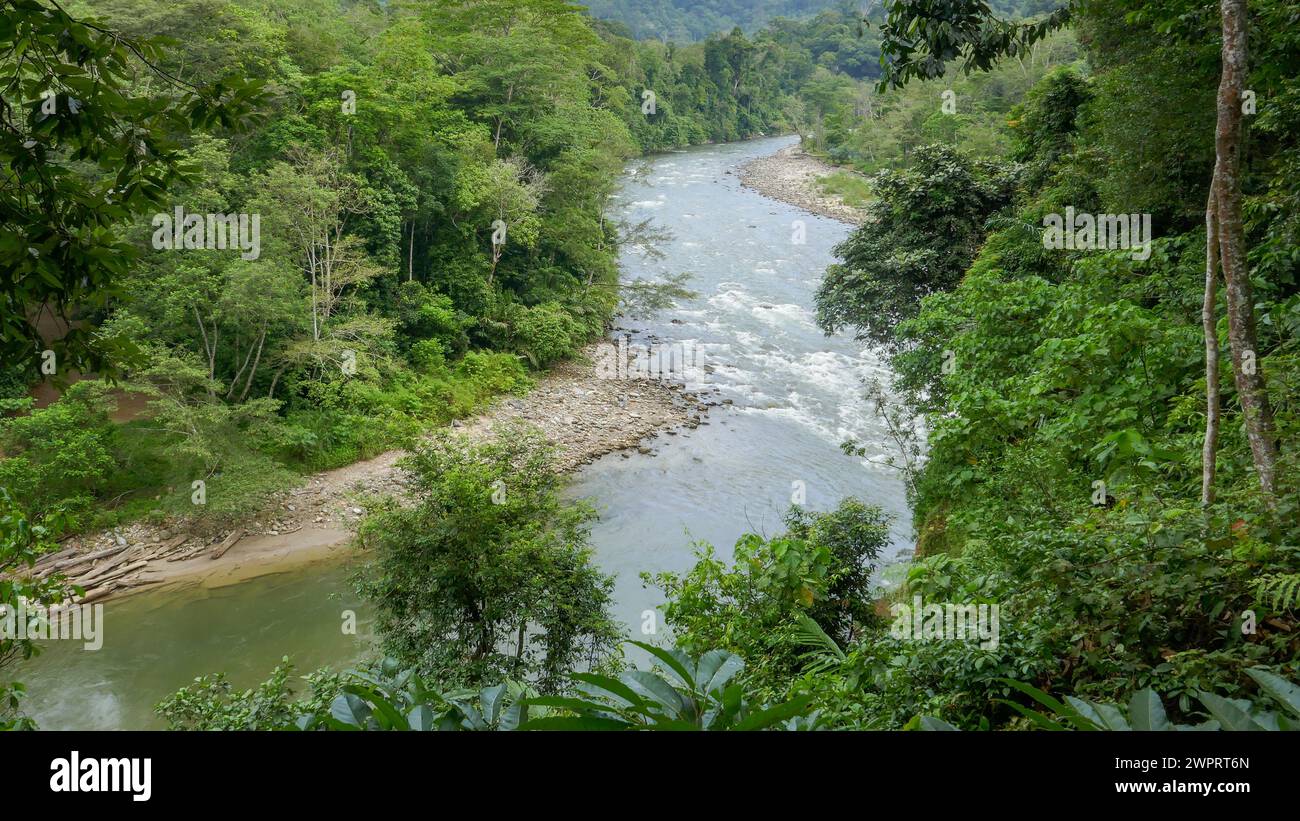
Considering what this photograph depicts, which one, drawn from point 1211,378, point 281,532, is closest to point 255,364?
point 281,532

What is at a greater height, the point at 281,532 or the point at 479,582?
the point at 479,582

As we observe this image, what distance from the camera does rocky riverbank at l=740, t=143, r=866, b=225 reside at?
3234 cm

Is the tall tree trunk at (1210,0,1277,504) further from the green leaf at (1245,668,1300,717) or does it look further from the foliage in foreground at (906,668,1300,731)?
the foliage in foreground at (906,668,1300,731)

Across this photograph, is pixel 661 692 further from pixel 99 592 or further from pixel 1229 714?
pixel 99 592

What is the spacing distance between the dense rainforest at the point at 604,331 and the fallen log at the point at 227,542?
0.42 m

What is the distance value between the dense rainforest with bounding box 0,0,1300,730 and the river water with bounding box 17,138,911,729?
54.6 inches

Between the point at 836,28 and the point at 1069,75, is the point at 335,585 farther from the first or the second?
the point at 836,28

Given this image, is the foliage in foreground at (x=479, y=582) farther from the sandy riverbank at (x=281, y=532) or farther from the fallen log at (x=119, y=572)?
the fallen log at (x=119, y=572)

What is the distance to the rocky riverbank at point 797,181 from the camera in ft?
106

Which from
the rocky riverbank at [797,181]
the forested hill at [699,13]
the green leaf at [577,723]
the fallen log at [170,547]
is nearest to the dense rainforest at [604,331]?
the green leaf at [577,723]

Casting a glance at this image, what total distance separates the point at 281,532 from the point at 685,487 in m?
7.11

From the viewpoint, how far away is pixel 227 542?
1230 cm

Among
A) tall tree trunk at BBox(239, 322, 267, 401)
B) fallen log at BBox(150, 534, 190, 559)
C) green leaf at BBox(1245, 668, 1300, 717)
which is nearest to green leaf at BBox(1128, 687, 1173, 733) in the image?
green leaf at BBox(1245, 668, 1300, 717)

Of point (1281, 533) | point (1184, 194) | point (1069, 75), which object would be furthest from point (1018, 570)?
point (1069, 75)
